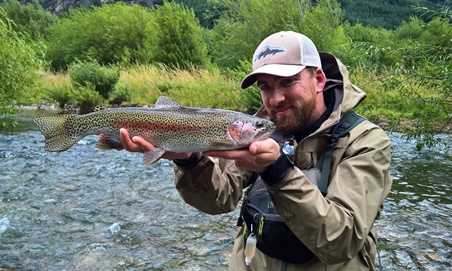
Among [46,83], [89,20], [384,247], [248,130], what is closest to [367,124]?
[248,130]

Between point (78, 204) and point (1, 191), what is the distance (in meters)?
1.64

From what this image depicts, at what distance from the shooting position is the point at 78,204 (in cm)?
724

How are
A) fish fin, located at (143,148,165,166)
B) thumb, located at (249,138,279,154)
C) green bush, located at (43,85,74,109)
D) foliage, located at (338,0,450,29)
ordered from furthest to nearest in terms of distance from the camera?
foliage, located at (338,0,450,29)
green bush, located at (43,85,74,109)
fish fin, located at (143,148,165,166)
thumb, located at (249,138,279,154)

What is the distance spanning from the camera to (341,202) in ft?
7.24

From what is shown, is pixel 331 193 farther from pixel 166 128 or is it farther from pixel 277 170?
pixel 166 128

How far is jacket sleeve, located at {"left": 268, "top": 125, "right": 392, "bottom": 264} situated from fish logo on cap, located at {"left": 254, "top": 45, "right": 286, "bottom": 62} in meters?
0.81

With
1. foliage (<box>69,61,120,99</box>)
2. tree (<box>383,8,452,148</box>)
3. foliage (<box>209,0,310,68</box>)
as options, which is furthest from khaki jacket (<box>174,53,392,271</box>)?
foliage (<box>209,0,310,68</box>)

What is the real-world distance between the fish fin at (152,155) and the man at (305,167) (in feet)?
0.16

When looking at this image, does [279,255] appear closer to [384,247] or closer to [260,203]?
[260,203]

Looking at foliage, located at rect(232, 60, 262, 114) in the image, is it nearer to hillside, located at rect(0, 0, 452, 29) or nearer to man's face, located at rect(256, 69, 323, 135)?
man's face, located at rect(256, 69, 323, 135)

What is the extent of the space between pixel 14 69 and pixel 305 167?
1057 centimetres

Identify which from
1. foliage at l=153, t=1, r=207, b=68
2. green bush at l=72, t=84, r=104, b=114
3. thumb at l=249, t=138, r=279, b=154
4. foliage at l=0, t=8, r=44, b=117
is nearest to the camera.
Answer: thumb at l=249, t=138, r=279, b=154

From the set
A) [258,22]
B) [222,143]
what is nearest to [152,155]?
[222,143]

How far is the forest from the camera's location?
7.09 metres
